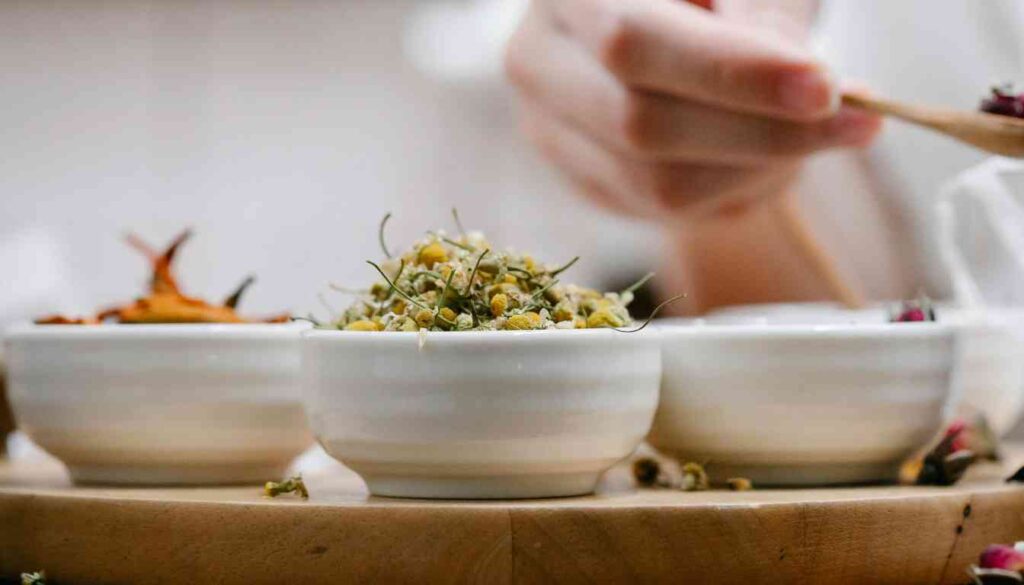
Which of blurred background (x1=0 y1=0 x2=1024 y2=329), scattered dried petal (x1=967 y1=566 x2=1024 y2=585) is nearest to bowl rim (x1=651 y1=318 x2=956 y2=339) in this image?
scattered dried petal (x1=967 y1=566 x2=1024 y2=585)

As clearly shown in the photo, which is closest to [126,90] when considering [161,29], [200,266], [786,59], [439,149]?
[161,29]

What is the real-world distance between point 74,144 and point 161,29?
43cm

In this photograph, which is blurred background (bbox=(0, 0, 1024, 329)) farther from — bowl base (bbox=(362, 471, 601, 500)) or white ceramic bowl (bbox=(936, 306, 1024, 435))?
bowl base (bbox=(362, 471, 601, 500))

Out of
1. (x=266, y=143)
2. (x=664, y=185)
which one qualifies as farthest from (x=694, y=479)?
(x=266, y=143)

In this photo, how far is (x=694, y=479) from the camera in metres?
0.85

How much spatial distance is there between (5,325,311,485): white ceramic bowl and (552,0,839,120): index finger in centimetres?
45

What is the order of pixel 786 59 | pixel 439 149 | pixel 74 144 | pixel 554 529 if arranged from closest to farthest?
pixel 554 529 → pixel 786 59 → pixel 74 144 → pixel 439 149

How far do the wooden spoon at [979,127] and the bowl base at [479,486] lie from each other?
14.3 inches

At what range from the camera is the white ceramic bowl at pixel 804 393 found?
835mm

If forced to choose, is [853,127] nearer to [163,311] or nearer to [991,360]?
[991,360]

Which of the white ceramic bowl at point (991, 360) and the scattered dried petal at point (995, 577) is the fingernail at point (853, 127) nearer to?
the white ceramic bowl at point (991, 360)

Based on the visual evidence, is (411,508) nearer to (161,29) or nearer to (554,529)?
(554,529)

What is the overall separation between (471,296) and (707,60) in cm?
41

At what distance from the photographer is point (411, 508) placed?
2.28ft
